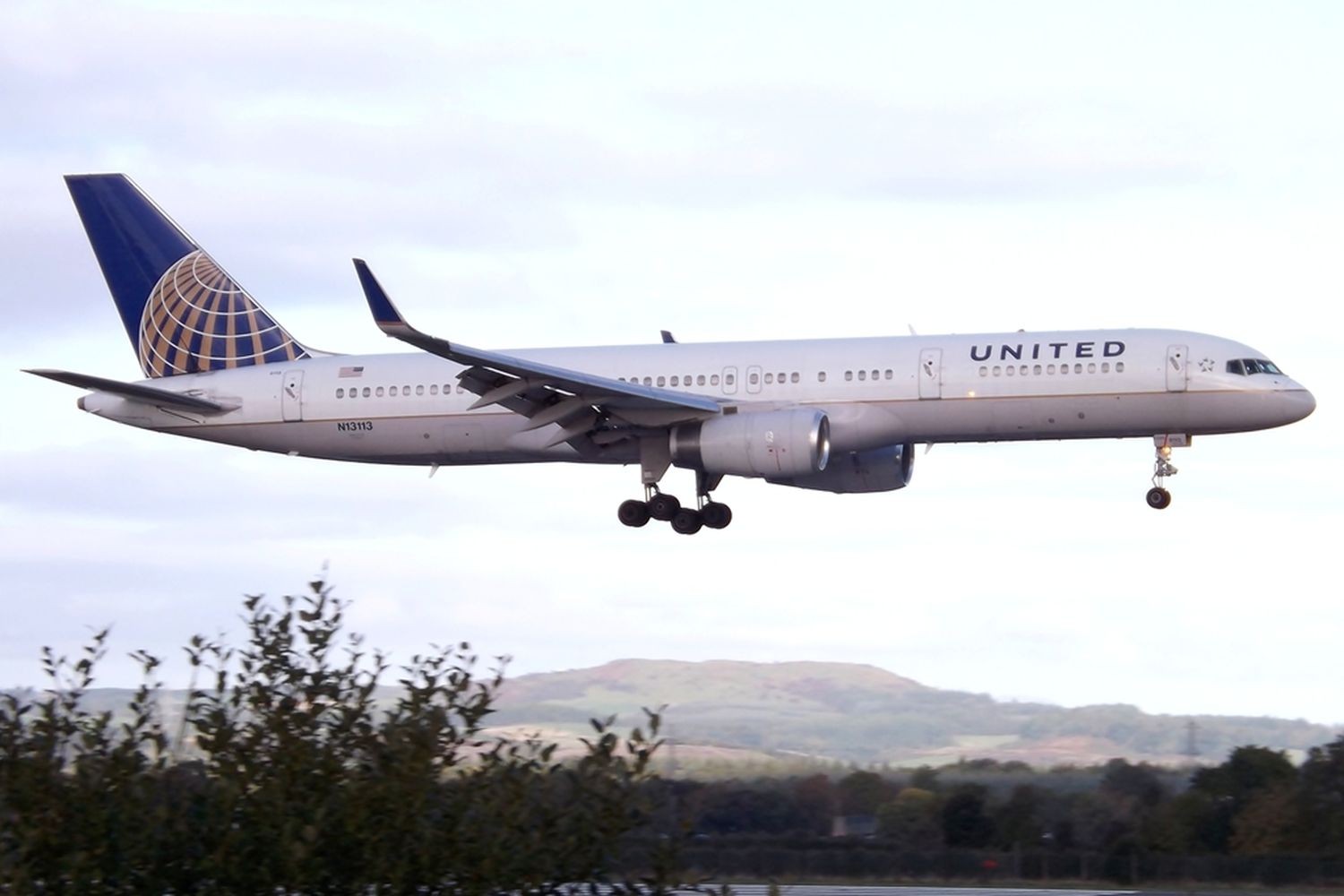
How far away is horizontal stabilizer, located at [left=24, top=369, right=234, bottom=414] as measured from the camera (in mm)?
42066

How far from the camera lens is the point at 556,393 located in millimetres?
39562

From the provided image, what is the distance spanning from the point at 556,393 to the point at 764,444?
4641 millimetres

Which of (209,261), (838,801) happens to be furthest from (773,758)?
(209,261)

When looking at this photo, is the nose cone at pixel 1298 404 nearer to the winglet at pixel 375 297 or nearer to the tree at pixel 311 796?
the winglet at pixel 375 297

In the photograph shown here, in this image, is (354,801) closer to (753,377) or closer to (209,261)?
(753,377)

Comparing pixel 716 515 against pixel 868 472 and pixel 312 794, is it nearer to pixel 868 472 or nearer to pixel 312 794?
pixel 868 472

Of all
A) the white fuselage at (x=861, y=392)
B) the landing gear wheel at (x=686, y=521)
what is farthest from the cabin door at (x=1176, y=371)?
the landing gear wheel at (x=686, y=521)

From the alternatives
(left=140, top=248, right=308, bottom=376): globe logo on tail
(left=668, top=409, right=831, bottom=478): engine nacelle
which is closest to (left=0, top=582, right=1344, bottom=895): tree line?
→ (left=668, top=409, right=831, bottom=478): engine nacelle

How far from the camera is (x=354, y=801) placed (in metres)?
13.9

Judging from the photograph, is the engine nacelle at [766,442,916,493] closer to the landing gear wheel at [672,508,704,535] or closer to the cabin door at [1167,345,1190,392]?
the landing gear wheel at [672,508,704,535]

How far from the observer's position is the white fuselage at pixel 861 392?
38.2 m

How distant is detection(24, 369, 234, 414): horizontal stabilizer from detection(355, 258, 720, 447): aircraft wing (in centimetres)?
736

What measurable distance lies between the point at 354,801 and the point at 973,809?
26.0 m

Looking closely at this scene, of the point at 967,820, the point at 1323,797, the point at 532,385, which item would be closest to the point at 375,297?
the point at 532,385
